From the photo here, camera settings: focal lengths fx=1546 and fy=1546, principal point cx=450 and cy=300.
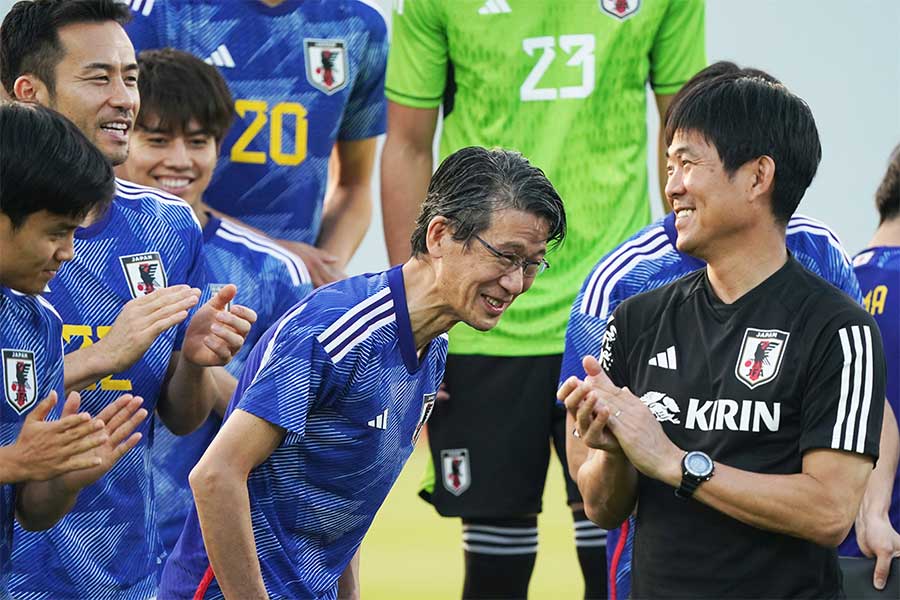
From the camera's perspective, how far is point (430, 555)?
9.30m

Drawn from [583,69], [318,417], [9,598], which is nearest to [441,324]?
[318,417]

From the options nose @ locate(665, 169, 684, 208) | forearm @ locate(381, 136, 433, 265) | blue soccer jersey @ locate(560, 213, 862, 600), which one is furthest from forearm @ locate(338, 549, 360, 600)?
forearm @ locate(381, 136, 433, 265)

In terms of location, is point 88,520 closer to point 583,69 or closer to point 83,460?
point 83,460

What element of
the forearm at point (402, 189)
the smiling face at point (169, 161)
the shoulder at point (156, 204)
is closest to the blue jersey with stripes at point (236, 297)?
the smiling face at point (169, 161)

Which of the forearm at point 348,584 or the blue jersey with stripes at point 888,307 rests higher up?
the blue jersey with stripes at point 888,307

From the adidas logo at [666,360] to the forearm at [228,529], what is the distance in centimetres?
101

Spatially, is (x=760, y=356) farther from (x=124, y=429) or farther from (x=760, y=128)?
(x=124, y=429)

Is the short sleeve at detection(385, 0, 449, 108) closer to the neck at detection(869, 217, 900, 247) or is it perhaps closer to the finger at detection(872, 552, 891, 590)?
the neck at detection(869, 217, 900, 247)

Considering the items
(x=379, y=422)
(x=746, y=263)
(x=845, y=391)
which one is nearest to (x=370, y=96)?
(x=379, y=422)

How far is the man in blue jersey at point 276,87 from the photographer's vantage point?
5.52 metres

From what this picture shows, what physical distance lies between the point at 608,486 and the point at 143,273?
142 cm

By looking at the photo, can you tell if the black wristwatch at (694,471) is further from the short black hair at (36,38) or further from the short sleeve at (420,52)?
the short sleeve at (420,52)

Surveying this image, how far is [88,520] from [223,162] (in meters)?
1.78

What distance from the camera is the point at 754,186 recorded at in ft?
12.3
